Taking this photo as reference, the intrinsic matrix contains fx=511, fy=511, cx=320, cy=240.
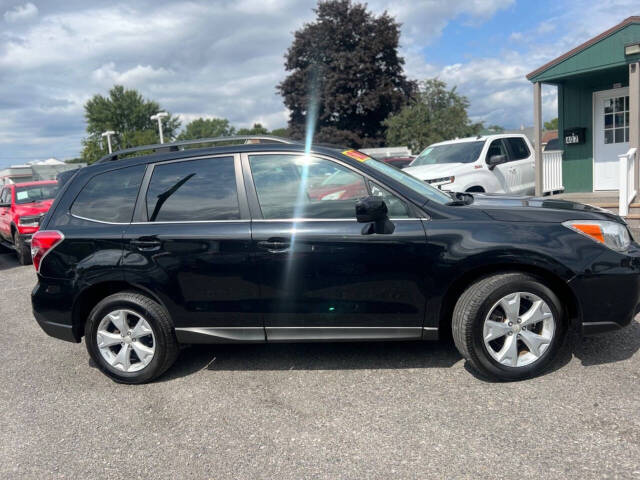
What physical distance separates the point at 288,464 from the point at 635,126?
9.61m

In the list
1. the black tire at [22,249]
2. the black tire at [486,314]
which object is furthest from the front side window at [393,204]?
the black tire at [22,249]

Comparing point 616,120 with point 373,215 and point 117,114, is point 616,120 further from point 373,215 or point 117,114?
point 117,114

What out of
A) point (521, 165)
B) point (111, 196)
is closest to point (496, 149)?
point (521, 165)

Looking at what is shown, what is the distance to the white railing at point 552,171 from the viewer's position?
37.0 ft

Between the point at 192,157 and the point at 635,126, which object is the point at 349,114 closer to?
the point at 635,126

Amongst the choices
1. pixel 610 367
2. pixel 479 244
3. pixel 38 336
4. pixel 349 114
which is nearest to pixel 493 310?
pixel 479 244

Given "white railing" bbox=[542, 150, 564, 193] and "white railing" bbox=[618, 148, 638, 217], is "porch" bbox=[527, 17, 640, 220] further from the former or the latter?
"white railing" bbox=[618, 148, 638, 217]

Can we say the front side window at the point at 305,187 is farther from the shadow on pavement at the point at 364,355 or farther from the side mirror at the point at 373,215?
the shadow on pavement at the point at 364,355

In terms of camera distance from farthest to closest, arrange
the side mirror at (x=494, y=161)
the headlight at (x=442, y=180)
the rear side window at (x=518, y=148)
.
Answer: the rear side window at (x=518, y=148), the side mirror at (x=494, y=161), the headlight at (x=442, y=180)

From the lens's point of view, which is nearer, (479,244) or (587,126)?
(479,244)

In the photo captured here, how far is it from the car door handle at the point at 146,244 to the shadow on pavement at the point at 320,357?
1.10 m

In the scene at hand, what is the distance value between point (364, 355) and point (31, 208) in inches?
346

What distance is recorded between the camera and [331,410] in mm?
3426

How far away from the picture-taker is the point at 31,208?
10320 millimetres
